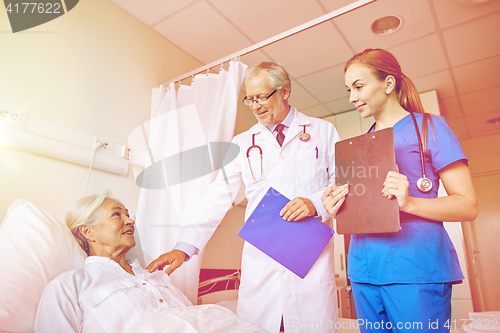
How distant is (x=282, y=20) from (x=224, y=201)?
129 cm

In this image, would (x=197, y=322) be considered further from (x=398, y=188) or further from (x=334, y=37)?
(x=334, y=37)

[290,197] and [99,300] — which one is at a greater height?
[290,197]

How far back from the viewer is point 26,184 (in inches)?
52.3

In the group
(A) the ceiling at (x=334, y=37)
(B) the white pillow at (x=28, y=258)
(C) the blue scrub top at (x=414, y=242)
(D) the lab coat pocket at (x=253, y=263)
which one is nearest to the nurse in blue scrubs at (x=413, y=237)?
(C) the blue scrub top at (x=414, y=242)

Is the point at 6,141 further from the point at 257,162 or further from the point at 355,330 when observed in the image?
the point at 355,330

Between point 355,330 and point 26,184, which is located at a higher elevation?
point 26,184

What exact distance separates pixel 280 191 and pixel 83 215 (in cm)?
84

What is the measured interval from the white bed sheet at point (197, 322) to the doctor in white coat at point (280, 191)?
0.15m

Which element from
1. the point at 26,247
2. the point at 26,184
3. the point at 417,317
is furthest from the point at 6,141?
the point at 417,317

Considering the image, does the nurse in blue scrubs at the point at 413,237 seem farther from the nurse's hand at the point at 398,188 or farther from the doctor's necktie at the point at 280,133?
the doctor's necktie at the point at 280,133

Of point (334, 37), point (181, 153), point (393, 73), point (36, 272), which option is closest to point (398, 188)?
point (393, 73)

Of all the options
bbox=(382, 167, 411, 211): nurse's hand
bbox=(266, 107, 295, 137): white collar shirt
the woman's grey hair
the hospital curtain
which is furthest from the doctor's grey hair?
the woman's grey hair

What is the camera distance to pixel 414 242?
744mm

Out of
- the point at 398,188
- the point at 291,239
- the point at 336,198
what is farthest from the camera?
the point at 291,239
